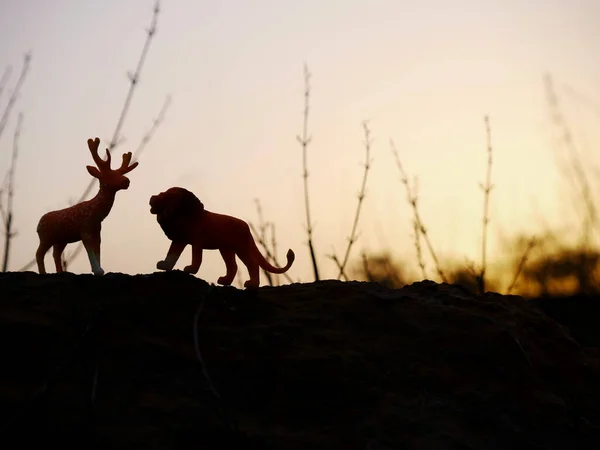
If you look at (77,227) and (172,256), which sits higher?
(77,227)

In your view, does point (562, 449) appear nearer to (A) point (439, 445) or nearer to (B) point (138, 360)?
(A) point (439, 445)

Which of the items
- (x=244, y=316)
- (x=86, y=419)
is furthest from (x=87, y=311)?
(x=244, y=316)

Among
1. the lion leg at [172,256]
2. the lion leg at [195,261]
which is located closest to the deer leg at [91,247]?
the lion leg at [172,256]

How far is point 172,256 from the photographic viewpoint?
2.42m

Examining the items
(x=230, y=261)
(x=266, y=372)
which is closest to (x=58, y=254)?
(x=230, y=261)

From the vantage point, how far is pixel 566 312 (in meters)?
4.07

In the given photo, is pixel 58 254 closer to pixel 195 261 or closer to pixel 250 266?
pixel 195 261

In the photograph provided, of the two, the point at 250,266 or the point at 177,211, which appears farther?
the point at 250,266

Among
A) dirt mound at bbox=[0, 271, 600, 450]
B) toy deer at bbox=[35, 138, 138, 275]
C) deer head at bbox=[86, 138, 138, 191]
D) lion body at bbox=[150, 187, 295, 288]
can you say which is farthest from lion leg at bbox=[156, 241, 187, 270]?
deer head at bbox=[86, 138, 138, 191]

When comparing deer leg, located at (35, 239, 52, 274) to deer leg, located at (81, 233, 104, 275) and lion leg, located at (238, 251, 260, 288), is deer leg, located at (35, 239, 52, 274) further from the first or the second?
lion leg, located at (238, 251, 260, 288)

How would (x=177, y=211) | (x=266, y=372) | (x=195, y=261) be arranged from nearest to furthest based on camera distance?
1. (x=266, y=372)
2. (x=177, y=211)
3. (x=195, y=261)

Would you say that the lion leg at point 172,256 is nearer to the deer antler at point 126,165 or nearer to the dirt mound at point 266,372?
the dirt mound at point 266,372

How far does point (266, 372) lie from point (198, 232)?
633 mm

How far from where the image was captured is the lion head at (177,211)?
92.6 inches
